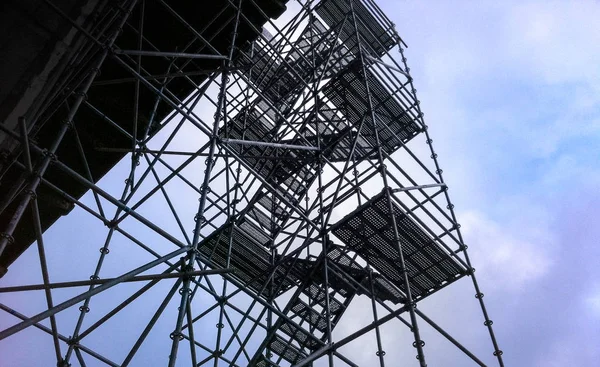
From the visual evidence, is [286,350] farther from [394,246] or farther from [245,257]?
[394,246]

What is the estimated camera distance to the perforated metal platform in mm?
9641

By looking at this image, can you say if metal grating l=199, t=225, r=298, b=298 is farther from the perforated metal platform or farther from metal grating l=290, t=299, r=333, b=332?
the perforated metal platform

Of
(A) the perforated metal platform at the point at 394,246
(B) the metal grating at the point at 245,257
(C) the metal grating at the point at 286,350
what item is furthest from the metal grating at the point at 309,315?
(A) the perforated metal platform at the point at 394,246

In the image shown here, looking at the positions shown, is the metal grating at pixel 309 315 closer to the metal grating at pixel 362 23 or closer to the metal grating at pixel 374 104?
the metal grating at pixel 374 104

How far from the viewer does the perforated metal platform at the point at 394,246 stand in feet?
31.6

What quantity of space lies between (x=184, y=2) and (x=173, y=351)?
748 centimetres

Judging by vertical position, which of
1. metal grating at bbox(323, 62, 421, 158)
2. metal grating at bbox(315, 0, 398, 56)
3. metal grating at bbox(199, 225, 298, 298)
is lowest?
metal grating at bbox(199, 225, 298, 298)

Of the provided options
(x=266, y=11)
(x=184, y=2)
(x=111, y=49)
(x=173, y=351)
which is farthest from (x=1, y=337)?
(x=266, y=11)

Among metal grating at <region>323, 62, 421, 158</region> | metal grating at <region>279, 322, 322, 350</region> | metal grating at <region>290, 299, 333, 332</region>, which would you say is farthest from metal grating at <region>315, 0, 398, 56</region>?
metal grating at <region>279, 322, 322, 350</region>

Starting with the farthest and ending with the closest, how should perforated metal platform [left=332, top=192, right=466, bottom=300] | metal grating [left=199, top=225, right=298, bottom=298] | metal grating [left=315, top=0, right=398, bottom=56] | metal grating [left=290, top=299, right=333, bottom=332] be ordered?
1. metal grating [left=315, top=0, right=398, bottom=56]
2. metal grating [left=199, top=225, right=298, bottom=298]
3. metal grating [left=290, top=299, right=333, bottom=332]
4. perforated metal platform [left=332, top=192, right=466, bottom=300]

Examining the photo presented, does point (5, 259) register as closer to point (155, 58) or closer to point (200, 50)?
point (155, 58)

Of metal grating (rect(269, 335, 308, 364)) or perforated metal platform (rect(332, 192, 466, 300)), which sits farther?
metal grating (rect(269, 335, 308, 364))

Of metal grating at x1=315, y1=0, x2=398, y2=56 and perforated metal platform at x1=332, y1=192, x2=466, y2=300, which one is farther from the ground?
metal grating at x1=315, y1=0, x2=398, y2=56

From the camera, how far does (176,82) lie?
39.5 feet
